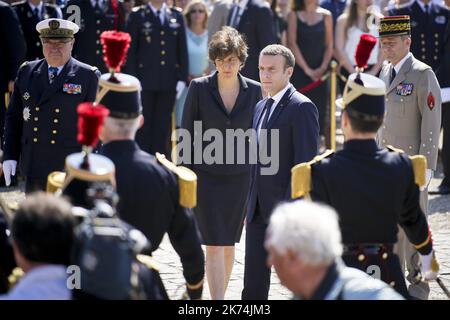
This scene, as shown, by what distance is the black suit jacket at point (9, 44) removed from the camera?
467 inches

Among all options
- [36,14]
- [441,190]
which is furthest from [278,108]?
[36,14]

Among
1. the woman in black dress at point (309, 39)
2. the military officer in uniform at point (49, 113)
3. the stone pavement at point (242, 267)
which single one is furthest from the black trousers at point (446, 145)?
the military officer in uniform at point (49, 113)

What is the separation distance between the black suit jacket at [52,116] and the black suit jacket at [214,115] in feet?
2.44

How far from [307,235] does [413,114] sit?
413 cm

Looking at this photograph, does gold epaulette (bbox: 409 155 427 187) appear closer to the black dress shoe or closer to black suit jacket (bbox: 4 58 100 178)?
black suit jacket (bbox: 4 58 100 178)

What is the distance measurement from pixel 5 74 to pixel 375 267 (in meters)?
7.59

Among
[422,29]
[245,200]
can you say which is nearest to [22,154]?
[245,200]

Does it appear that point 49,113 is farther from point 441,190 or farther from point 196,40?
point 196,40

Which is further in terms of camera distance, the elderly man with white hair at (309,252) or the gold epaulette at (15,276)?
the gold epaulette at (15,276)

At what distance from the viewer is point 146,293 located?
454cm

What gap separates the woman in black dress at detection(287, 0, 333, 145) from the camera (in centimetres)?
1374

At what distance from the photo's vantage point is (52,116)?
8086mm

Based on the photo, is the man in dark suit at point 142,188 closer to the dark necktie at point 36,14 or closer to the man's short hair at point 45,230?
the man's short hair at point 45,230

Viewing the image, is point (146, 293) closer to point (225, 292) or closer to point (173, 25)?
point (225, 292)
